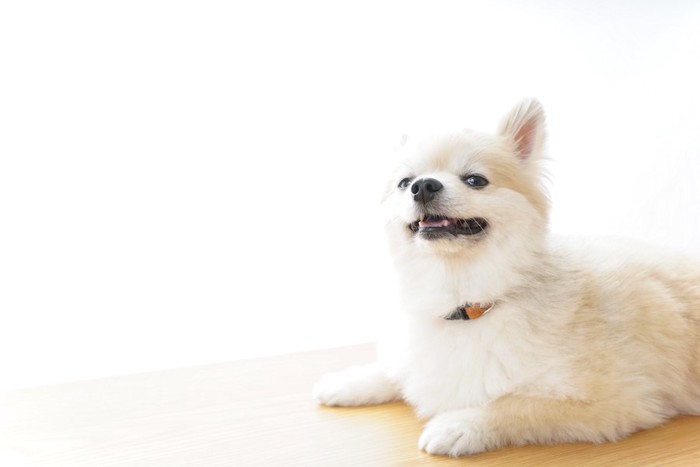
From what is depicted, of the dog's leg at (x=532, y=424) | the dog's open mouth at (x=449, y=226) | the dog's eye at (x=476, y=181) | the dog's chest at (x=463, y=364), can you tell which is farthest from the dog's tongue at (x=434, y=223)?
the dog's leg at (x=532, y=424)

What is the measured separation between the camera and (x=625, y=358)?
1.58m

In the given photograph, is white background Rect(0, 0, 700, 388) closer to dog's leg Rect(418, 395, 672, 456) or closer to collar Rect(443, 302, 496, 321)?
collar Rect(443, 302, 496, 321)

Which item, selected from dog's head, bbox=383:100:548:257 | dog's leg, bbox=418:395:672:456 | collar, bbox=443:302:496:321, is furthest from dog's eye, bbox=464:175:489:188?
dog's leg, bbox=418:395:672:456

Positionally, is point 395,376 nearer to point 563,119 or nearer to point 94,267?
point 94,267

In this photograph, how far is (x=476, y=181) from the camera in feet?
5.40

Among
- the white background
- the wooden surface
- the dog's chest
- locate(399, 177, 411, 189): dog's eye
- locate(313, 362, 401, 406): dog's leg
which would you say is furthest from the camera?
the white background

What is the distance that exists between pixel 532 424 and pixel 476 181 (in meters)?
0.61

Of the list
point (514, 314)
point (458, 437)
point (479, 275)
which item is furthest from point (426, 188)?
point (458, 437)

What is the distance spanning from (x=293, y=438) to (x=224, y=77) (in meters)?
1.33

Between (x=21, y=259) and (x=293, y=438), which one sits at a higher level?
(x=21, y=259)

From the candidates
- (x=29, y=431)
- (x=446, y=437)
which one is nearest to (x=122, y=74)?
(x=29, y=431)

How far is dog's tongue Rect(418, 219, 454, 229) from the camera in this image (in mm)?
1596

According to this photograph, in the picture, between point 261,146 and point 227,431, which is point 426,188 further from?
point 261,146

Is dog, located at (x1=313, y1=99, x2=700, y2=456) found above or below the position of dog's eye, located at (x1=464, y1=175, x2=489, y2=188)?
below
